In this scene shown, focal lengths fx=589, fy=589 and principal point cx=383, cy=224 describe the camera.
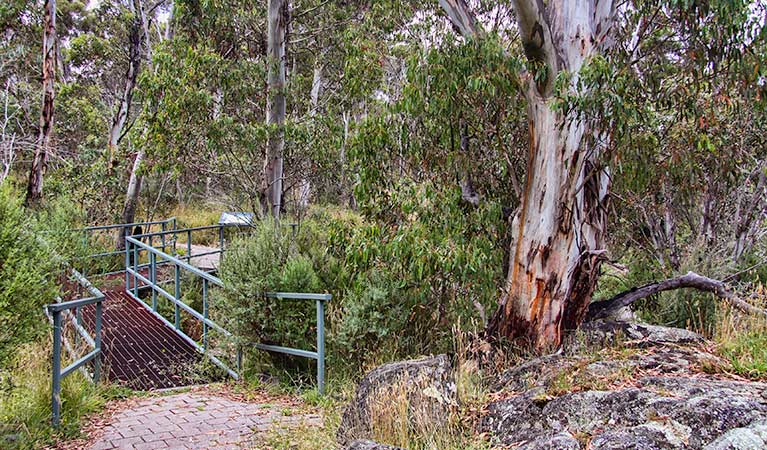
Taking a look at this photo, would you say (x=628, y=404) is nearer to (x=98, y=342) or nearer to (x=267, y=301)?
(x=267, y=301)

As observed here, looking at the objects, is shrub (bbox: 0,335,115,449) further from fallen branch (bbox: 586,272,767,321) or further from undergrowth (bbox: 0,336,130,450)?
fallen branch (bbox: 586,272,767,321)

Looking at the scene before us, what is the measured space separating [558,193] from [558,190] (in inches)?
1.3

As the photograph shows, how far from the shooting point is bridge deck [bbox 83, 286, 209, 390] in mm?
7113

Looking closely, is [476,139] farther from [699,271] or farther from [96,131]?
[96,131]

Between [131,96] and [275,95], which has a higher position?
[131,96]

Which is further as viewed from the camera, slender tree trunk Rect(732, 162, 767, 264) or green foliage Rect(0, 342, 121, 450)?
slender tree trunk Rect(732, 162, 767, 264)

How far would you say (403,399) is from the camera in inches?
160

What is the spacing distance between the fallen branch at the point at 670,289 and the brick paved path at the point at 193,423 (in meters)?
3.46

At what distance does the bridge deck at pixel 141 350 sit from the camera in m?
7.11

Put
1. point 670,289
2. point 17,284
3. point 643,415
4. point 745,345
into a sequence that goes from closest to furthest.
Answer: point 643,415 < point 17,284 < point 745,345 < point 670,289

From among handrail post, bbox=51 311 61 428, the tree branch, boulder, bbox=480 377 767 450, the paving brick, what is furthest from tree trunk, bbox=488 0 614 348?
handrail post, bbox=51 311 61 428

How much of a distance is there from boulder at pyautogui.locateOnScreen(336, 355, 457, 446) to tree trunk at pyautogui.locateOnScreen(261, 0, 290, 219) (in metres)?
6.83

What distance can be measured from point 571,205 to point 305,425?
360cm

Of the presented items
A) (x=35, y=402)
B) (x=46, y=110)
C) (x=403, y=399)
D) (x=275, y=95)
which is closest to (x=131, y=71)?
(x=46, y=110)
